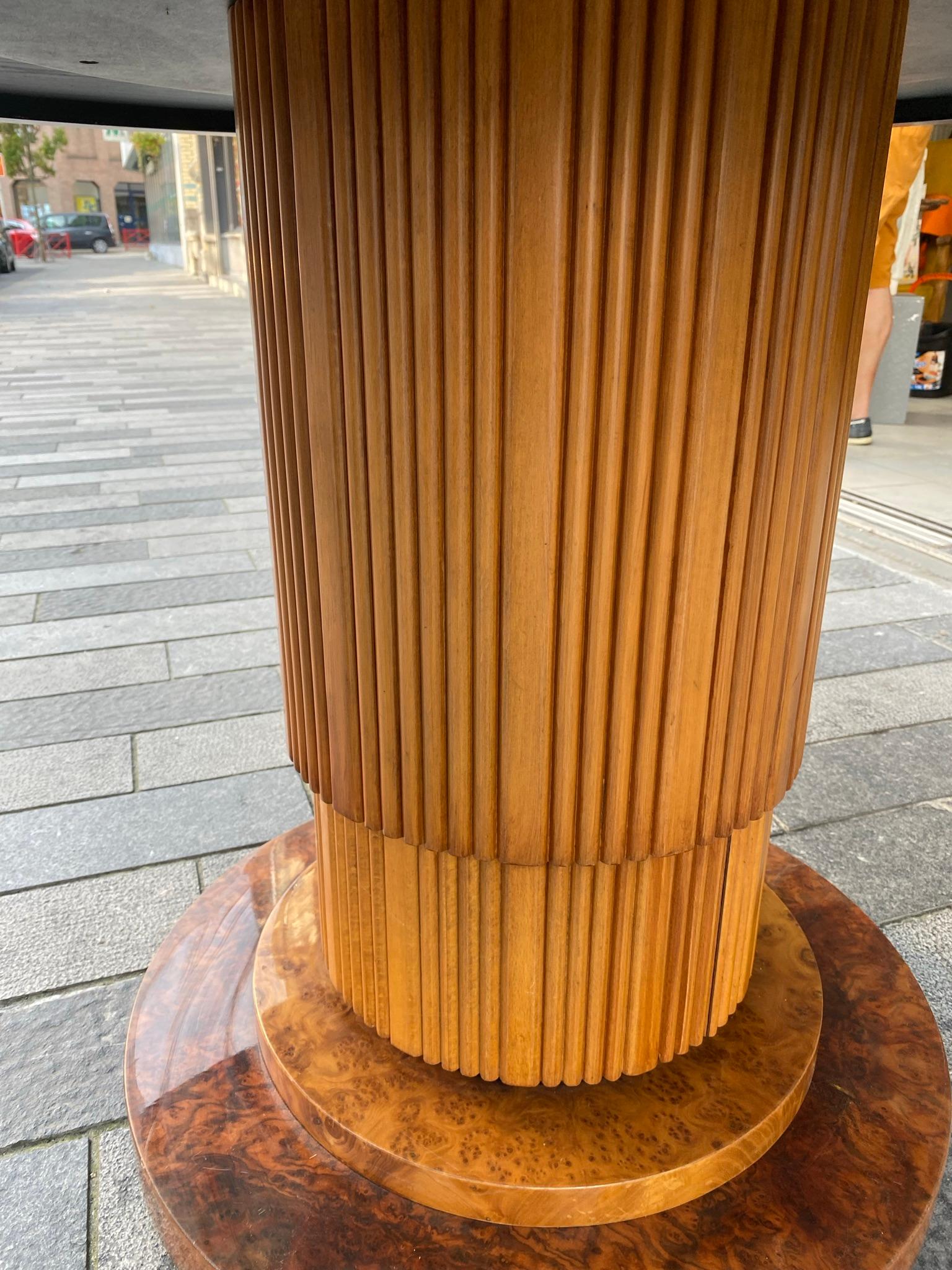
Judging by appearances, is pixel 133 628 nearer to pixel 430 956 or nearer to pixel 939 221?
pixel 430 956

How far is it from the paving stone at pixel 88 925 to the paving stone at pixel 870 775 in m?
1.36

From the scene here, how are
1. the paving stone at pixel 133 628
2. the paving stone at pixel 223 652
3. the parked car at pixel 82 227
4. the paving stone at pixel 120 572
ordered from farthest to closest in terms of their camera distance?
the parked car at pixel 82 227 → the paving stone at pixel 120 572 → the paving stone at pixel 133 628 → the paving stone at pixel 223 652

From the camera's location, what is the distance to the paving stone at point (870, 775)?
2.28 metres

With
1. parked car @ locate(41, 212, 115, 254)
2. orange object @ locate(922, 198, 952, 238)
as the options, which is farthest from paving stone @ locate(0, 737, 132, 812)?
parked car @ locate(41, 212, 115, 254)

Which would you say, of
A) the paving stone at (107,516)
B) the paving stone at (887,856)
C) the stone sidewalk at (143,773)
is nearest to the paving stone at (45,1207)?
the stone sidewalk at (143,773)

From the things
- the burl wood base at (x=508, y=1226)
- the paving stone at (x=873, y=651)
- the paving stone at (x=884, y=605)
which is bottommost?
the paving stone at (x=873, y=651)

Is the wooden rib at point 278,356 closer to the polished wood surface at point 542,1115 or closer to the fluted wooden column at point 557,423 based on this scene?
the fluted wooden column at point 557,423

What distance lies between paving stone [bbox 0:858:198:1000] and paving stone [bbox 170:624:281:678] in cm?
103

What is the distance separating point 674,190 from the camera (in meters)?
0.84

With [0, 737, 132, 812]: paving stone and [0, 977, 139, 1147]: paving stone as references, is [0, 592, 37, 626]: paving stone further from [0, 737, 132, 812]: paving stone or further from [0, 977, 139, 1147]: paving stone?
[0, 977, 139, 1147]: paving stone

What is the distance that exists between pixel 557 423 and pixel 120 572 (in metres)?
3.27

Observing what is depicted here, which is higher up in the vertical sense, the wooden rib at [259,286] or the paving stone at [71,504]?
the wooden rib at [259,286]

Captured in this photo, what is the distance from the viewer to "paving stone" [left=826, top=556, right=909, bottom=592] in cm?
374

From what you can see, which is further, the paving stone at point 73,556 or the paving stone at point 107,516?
the paving stone at point 107,516
